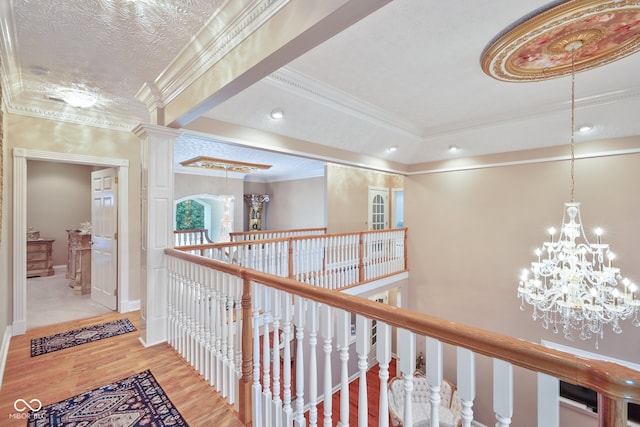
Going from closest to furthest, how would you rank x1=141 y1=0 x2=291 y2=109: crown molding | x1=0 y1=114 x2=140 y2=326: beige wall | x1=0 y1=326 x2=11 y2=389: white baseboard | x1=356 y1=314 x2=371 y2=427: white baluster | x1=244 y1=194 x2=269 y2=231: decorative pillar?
x1=356 y1=314 x2=371 y2=427: white baluster → x1=141 y1=0 x2=291 y2=109: crown molding → x1=0 y1=326 x2=11 y2=389: white baseboard → x1=0 y1=114 x2=140 y2=326: beige wall → x1=244 y1=194 x2=269 y2=231: decorative pillar

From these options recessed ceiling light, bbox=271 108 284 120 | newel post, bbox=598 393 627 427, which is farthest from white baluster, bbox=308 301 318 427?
recessed ceiling light, bbox=271 108 284 120

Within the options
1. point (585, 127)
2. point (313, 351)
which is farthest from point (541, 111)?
point (313, 351)

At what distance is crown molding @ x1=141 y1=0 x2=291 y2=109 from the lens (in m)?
1.66

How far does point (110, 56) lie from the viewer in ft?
7.75

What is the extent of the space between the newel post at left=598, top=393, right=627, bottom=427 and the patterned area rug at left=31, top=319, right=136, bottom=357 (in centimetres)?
391

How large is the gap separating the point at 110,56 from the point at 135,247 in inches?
98.7

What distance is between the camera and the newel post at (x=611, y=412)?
0.65 meters

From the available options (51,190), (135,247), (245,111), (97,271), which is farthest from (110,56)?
(51,190)

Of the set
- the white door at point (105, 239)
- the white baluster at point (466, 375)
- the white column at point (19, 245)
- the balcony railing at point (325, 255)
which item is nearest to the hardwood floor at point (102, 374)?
the white column at point (19, 245)

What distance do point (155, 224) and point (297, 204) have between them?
6.31m

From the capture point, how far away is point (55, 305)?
4.20 metres

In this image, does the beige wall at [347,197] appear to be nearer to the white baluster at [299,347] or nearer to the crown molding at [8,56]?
the crown molding at [8,56]

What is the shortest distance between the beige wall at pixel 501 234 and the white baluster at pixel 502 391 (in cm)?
505

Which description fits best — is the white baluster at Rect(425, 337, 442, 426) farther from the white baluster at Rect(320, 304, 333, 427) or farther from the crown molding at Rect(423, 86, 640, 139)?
the crown molding at Rect(423, 86, 640, 139)
